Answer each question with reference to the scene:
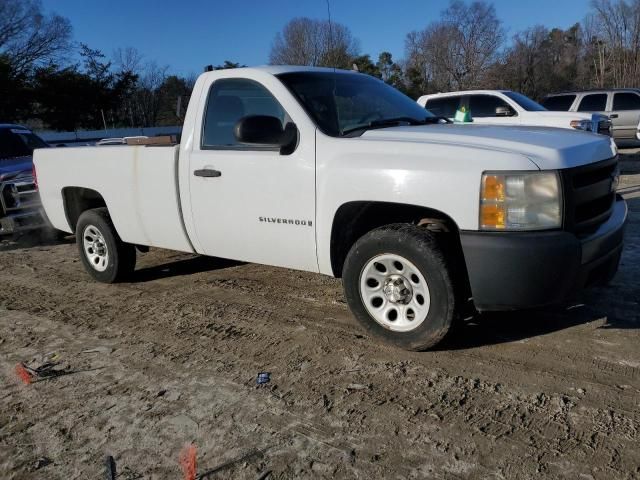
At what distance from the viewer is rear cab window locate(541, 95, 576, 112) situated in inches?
664

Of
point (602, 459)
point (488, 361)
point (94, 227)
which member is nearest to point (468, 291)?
point (488, 361)

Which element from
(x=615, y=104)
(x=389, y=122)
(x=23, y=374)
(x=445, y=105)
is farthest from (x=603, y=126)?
(x=23, y=374)

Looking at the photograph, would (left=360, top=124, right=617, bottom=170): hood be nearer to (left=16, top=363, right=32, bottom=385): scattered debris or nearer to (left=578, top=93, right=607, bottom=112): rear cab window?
(left=16, top=363, right=32, bottom=385): scattered debris

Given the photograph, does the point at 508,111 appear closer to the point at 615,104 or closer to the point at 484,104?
the point at 484,104

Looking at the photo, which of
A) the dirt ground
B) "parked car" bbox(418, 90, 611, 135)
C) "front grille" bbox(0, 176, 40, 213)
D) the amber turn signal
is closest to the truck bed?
the dirt ground

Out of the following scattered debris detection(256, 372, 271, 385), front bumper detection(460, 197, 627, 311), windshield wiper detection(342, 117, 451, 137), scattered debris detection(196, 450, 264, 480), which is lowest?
scattered debris detection(196, 450, 264, 480)

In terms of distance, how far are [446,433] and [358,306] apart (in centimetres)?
125

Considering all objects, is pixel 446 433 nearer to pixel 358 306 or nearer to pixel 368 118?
pixel 358 306

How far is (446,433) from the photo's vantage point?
294 cm

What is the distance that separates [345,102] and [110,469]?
10.0ft

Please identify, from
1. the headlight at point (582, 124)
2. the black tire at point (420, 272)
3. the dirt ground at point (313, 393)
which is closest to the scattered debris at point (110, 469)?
the dirt ground at point (313, 393)

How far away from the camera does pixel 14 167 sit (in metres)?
8.40

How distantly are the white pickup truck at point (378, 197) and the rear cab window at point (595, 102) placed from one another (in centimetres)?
1405

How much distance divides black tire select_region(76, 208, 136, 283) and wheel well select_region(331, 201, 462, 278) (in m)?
2.68
